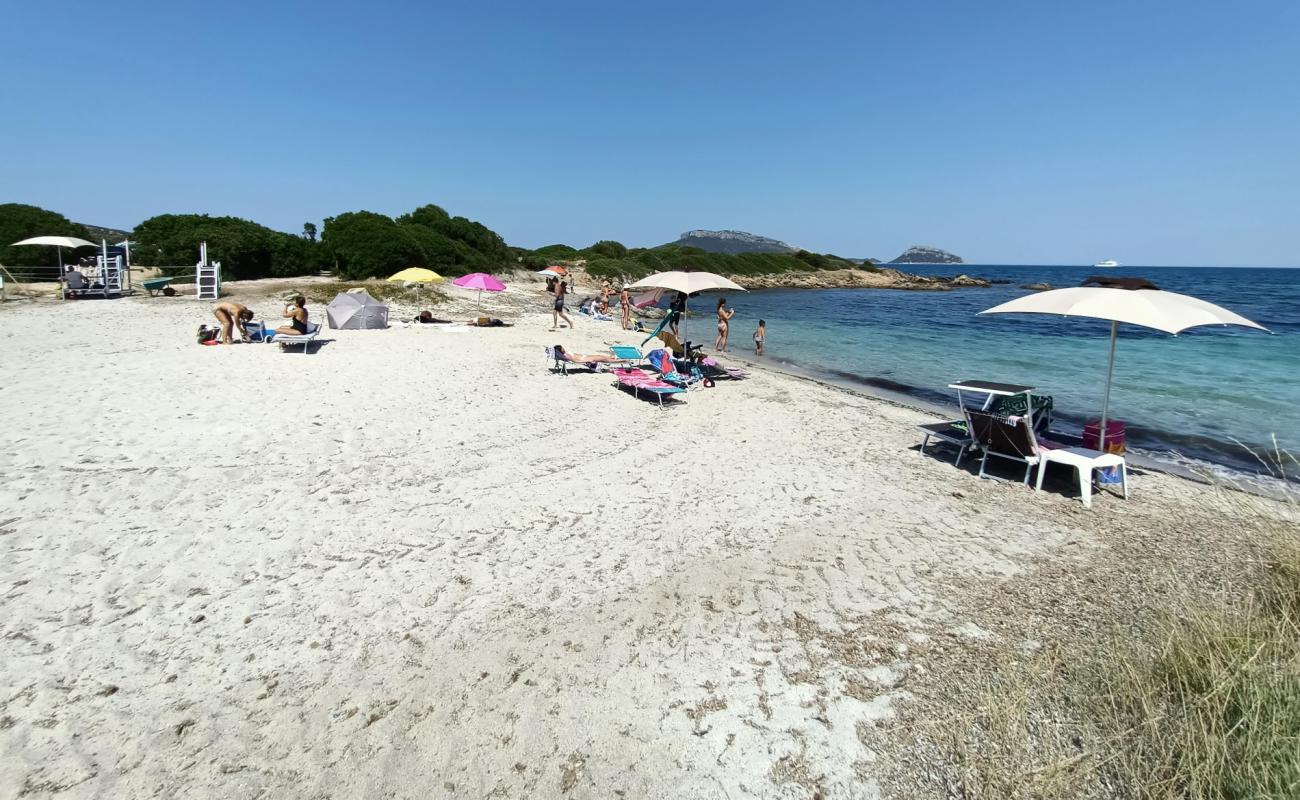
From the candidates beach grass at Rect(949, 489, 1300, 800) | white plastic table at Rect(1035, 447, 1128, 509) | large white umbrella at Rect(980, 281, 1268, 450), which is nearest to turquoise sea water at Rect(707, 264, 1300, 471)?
white plastic table at Rect(1035, 447, 1128, 509)

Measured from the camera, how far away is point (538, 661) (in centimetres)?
378

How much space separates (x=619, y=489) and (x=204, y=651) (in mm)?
3722

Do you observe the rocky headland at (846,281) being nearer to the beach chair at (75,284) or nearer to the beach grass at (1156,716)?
the beach chair at (75,284)

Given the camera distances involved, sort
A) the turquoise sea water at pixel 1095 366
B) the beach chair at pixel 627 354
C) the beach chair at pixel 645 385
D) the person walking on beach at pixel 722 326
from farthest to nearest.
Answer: the person walking on beach at pixel 722 326 → the beach chair at pixel 627 354 → the turquoise sea water at pixel 1095 366 → the beach chair at pixel 645 385

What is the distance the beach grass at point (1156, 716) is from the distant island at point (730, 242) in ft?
394

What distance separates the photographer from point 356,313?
16.2 meters

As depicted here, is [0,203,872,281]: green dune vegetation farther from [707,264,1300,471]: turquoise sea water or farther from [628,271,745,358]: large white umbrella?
Answer: [628,271,745,358]: large white umbrella

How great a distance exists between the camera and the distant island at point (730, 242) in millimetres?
124912

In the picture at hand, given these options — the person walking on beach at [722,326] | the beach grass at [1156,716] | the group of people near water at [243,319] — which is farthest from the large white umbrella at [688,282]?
the beach grass at [1156,716]

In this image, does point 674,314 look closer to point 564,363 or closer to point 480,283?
point 564,363

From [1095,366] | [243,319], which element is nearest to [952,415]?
[1095,366]

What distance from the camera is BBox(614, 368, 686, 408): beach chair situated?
33.4ft

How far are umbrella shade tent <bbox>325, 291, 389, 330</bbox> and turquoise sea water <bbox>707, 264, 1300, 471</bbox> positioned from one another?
11.4 metres

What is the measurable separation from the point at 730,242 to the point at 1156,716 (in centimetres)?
13555
